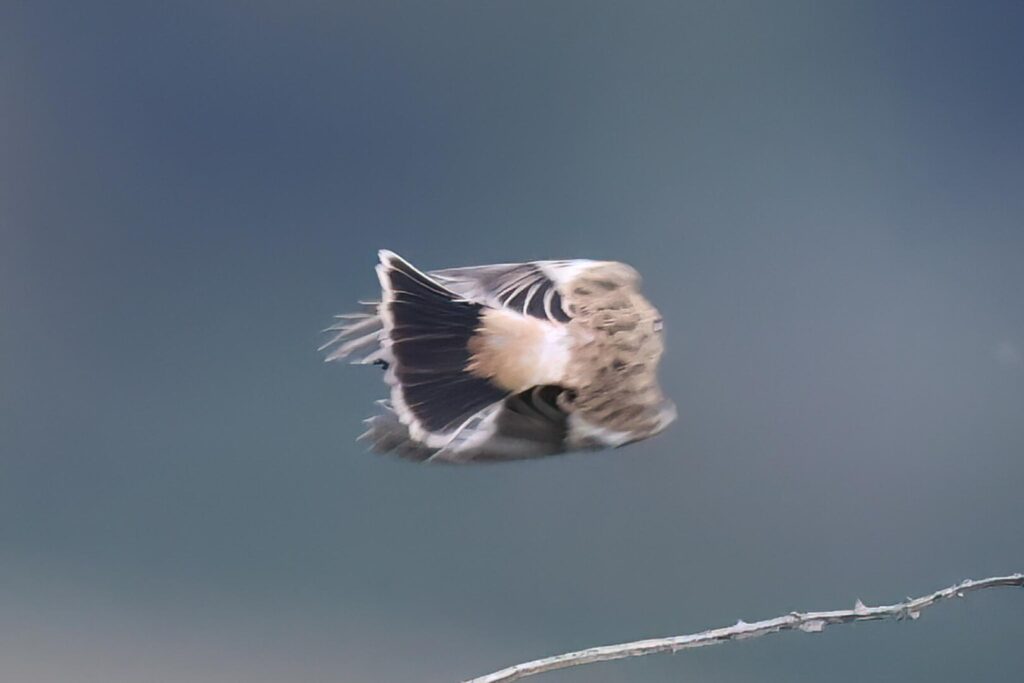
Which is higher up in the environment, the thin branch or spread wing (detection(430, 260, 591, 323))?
spread wing (detection(430, 260, 591, 323))

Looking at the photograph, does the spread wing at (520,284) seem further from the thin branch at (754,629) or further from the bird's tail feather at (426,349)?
the thin branch at (754,629)

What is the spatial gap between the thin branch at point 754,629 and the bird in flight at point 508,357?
33cm

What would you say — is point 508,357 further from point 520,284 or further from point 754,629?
point 754,629

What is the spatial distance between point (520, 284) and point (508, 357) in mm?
127

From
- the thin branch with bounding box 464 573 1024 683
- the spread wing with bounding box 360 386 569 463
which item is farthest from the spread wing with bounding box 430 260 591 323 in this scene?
the thin branch with bounding box 464 573 1024 683

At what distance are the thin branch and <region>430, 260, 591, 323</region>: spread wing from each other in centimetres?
54

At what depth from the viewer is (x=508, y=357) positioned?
65.1 inches

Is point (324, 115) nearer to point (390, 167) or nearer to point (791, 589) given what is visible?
point (390, 167)

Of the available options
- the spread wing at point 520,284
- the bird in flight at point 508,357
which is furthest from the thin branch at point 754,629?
the spread wing at point 520,284

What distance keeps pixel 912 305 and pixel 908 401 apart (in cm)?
17

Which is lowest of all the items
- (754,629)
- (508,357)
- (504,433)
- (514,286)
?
(754,629)

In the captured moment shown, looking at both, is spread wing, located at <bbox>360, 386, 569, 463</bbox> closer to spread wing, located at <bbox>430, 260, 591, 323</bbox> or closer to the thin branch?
spread wing, located at <bbox>430, 260, 591, 323</bbox>

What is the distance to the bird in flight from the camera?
5.29 feet

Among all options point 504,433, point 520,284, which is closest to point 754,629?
point 504,433
